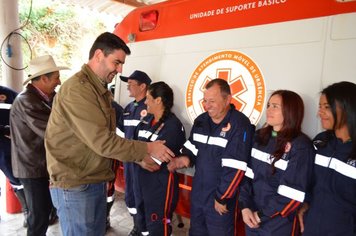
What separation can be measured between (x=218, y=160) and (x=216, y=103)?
0.43 m

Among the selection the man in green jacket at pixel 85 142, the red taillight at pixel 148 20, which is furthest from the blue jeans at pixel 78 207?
the red taillight at pixel 148 20

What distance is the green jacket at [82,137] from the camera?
64.3 inches

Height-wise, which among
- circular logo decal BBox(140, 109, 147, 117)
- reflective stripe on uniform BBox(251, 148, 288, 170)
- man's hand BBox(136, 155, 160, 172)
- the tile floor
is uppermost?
circular logo decal BBox(140, 109, 147, 117)

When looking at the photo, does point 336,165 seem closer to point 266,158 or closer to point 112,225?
point 266,158

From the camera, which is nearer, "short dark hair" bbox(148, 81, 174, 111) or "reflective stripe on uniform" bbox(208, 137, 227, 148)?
"reflective stripe on uniform" bbox(208, 137, 227, 148)

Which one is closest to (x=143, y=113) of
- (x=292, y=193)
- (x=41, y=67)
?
(x=41, y=67)

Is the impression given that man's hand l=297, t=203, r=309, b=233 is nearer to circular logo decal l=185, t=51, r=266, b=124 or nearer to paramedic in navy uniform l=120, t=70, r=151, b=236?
circular logo decal l=185, t=51, r=266, b=124

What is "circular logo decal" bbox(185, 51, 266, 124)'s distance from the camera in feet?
6.68

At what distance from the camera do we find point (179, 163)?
2287 mm

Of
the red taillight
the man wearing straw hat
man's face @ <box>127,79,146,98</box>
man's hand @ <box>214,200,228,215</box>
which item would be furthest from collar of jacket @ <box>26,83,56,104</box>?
man's hand @ <box>214,200,228,215</box>

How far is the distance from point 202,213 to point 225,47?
132 cm

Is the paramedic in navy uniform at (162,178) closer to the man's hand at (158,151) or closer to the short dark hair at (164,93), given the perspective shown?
the short dark hair at (164,93)

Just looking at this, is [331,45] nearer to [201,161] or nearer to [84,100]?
[201,161]

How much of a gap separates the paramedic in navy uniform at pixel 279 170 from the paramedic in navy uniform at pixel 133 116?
49.2 inches
